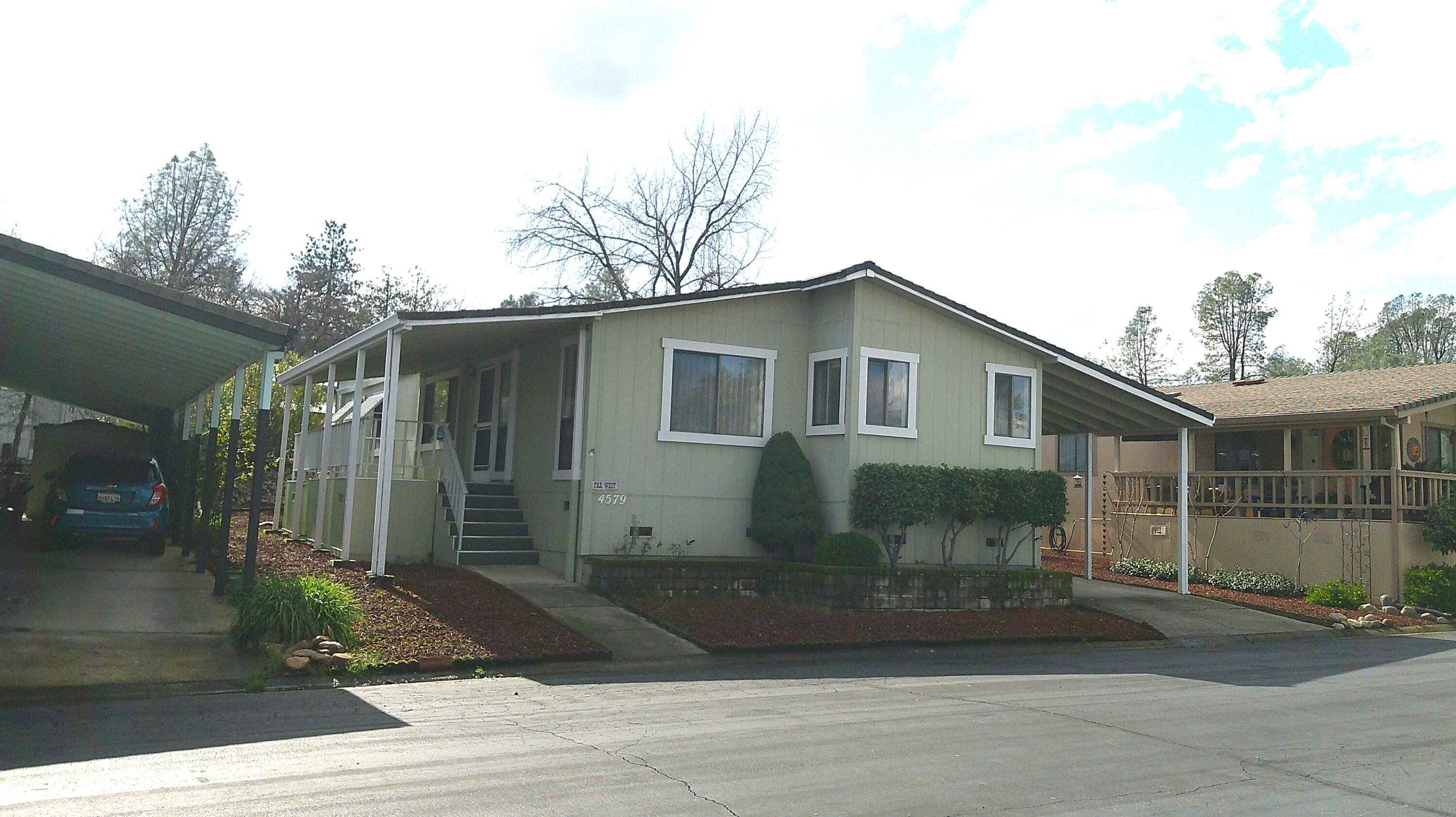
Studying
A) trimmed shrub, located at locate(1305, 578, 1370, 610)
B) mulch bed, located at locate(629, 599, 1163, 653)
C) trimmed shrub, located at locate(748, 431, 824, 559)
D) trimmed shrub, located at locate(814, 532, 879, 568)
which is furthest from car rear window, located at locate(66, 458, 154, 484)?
trimmed shrub, located at locate(1305, 578, 1370, 610)

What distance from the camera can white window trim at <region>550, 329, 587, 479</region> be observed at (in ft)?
49.2

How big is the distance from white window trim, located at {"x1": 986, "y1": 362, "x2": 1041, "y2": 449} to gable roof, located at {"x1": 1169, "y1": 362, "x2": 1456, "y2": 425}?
7.09 m

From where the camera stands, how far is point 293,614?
10.4 meters

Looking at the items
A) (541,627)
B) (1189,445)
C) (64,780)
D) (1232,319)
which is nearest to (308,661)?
A: (541,627)

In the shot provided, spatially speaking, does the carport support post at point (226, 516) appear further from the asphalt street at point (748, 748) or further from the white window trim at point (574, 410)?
the white window trim at point (574, 410)

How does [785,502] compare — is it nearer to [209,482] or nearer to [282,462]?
[209,482]

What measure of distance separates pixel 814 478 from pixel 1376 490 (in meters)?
12.2

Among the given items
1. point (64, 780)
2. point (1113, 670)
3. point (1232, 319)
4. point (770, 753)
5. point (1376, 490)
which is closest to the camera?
point (64, 780)

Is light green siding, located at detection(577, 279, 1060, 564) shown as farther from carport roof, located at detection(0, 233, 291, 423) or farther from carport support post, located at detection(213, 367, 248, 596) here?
carport roof, located at detection(0, 233, 291, 423)

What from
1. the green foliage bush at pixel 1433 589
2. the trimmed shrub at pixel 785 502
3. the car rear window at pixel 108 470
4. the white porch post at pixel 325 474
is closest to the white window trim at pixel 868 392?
the trimmed shrub at pixel 785 502

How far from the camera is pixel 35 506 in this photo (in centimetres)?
2438

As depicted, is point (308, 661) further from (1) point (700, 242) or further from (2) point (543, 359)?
(1) point (700, 242)

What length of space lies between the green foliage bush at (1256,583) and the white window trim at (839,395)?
32.6 ft

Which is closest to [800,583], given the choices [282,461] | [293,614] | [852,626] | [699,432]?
[852,626]
